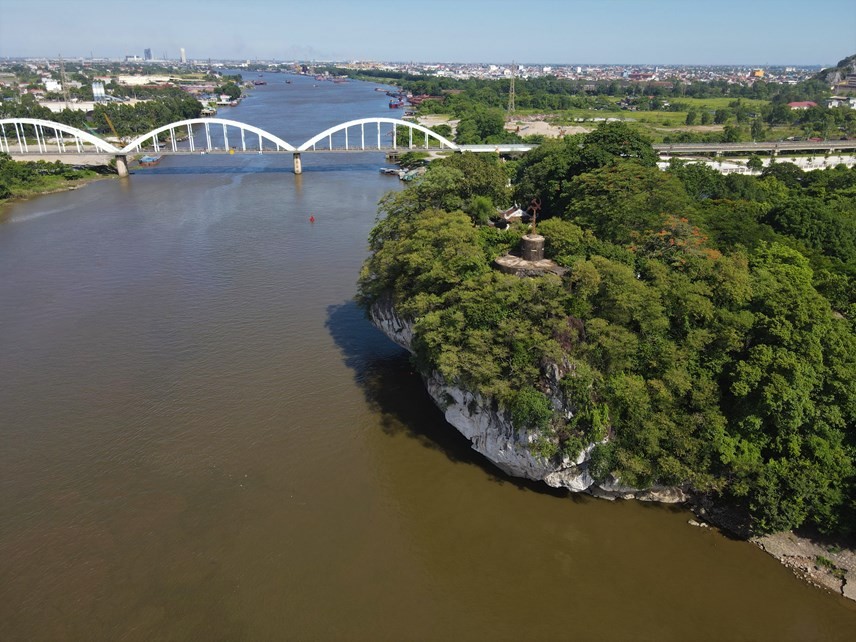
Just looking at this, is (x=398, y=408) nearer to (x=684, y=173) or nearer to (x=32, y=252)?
(x=684, y=173)

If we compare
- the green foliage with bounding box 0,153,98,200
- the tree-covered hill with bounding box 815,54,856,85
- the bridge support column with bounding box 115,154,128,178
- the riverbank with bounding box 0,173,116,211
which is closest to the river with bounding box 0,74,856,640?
the riverbank with bounding box 0,173,116,211

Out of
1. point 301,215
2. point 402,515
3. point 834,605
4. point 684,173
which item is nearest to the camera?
point 834,605

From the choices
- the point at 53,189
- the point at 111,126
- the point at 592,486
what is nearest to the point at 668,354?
the point at 592,486

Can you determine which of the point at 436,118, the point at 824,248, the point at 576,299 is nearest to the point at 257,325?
the point at 576,299

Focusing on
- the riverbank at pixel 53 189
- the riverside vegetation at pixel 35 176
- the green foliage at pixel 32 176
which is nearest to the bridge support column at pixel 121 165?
the riverbank at pixel 53 189

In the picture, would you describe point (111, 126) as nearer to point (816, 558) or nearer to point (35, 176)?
point (35, 176)

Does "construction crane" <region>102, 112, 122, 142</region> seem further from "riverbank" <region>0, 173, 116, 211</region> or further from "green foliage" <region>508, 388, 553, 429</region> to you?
"green foliage" <region>508, 388, 553, 429</region>
